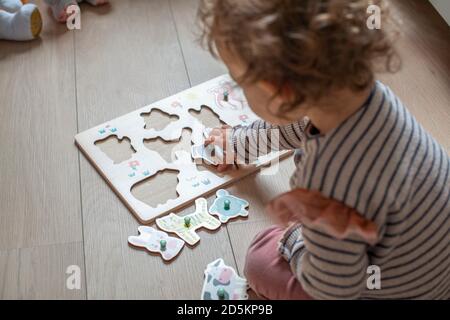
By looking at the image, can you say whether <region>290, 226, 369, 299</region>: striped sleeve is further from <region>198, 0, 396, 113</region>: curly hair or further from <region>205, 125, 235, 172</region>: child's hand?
<region>205, 125, 235, 172</region>: child's hand

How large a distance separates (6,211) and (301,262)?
0.53 metres

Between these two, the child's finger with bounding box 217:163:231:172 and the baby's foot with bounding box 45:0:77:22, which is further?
the baby's foot with bounding box 45:0:77:22

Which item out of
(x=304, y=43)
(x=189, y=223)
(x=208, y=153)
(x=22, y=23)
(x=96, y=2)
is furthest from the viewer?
(x=96, y=2)

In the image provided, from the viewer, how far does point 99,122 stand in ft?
3.96

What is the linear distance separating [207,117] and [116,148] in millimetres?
191

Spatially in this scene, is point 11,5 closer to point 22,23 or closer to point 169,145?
point 22,23

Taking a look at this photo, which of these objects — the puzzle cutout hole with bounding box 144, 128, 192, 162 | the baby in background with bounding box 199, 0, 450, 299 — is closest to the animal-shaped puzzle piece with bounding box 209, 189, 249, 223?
the puzzle cutout hole with bounding box 144, 128, 192, 162

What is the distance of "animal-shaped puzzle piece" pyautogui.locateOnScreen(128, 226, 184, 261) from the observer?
0.98 m

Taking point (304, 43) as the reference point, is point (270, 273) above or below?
below

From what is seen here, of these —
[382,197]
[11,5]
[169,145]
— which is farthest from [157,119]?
[382,197]

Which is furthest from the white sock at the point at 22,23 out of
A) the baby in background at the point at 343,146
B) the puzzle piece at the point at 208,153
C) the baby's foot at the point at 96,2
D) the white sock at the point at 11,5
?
the baby in background at the point at 343,146

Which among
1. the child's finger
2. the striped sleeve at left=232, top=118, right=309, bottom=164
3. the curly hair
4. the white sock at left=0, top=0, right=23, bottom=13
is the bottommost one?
the child's finger

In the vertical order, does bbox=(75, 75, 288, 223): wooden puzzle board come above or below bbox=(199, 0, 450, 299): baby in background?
below
